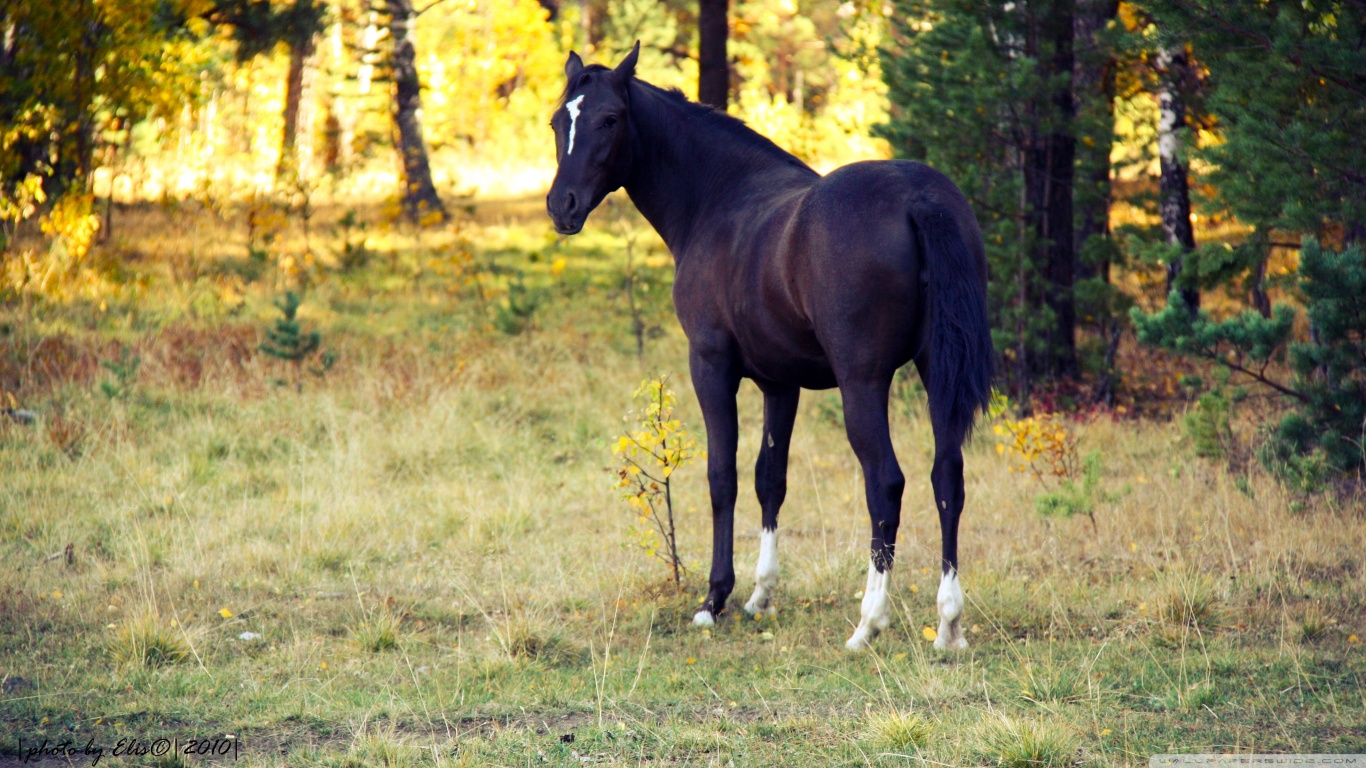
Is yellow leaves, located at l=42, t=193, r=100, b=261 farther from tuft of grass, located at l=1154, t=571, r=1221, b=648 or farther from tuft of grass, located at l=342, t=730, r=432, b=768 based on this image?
tuft of grass, located at l=1154, t=571, r=1221, b=648

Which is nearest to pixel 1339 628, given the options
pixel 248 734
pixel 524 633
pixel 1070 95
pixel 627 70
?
pixel 524 633

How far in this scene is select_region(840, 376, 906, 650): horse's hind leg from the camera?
4.30m

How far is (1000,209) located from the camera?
8516mm

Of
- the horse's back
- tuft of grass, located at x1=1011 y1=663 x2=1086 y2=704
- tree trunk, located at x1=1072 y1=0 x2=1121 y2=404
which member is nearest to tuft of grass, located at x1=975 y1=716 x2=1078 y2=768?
tuft of grass, located at x1=1011 y1=663 x2=1086 y2=704

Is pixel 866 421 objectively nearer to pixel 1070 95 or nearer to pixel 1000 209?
pixel 1000 209

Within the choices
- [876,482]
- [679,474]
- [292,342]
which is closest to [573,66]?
[876,482]

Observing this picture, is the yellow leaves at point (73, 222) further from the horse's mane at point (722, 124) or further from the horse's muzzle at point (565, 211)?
the horse's muzzle at point (565, 211)

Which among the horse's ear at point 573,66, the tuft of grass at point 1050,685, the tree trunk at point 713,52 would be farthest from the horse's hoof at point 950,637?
the tree trunk at point 713,52

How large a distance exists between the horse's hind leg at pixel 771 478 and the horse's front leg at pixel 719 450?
0.15 meters

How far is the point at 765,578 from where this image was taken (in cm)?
504

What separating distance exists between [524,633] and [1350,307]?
4.43 m

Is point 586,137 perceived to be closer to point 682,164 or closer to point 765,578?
point 682,164

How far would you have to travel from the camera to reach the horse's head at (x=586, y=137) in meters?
4.80

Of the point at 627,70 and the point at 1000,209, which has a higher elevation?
the point at 627,70
